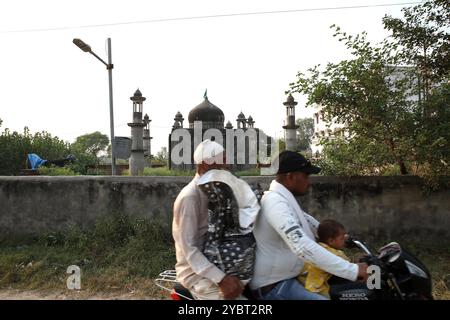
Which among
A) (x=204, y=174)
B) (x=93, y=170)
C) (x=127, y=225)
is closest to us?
(x=204, y=174)

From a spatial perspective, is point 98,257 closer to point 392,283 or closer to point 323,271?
point 323,271

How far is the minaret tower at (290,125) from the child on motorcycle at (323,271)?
14.8 meters

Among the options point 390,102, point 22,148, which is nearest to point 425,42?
point 390,102

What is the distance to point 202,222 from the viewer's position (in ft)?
8.01

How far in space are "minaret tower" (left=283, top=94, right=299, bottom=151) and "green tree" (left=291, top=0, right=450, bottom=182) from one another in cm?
1013

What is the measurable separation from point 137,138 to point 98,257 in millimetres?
8876

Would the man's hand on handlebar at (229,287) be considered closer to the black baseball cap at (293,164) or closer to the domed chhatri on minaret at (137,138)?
the black baseball cap at (293,164)

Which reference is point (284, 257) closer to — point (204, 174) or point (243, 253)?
point (243, 253)

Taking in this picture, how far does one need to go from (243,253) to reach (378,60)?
5.49 meters

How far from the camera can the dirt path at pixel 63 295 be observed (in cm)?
505

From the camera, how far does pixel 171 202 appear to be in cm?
706

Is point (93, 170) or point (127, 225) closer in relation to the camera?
point (127, 225)

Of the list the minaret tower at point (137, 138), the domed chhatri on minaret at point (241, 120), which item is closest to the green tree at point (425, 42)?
the minaret tower at point (137, 138)
